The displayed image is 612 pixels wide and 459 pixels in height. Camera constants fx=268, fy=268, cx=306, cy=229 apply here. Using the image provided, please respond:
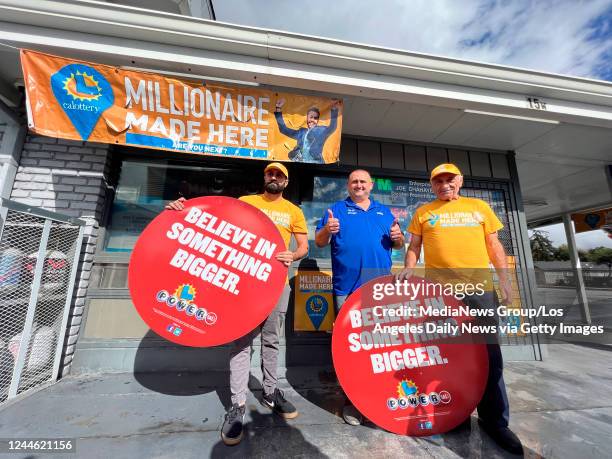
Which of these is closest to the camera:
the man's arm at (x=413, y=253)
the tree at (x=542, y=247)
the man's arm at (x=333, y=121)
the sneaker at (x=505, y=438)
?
the sneaker at (x=505, y=438)

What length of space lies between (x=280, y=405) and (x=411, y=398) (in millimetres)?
899

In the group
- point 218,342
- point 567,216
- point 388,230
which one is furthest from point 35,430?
point 567,216

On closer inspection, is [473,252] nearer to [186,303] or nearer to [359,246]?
[359,246]

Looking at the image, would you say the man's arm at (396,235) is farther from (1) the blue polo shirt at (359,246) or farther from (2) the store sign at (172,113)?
(2) the store sign at (172,113)

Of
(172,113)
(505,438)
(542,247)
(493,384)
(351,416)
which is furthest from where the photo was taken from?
(542,247)

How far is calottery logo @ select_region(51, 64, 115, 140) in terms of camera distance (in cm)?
227

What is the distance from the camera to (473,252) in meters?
1.74

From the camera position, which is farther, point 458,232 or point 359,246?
point 359,246

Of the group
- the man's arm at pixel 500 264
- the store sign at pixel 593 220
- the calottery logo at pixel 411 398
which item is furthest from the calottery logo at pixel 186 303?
the store sign at pixel 593 220

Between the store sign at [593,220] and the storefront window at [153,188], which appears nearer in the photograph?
the storefront window at [153,188]

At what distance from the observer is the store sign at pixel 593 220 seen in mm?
6443

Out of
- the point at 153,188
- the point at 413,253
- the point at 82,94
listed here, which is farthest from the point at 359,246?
the point at 82,94

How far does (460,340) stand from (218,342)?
152 centimetres

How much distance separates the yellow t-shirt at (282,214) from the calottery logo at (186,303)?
0.72 metres
